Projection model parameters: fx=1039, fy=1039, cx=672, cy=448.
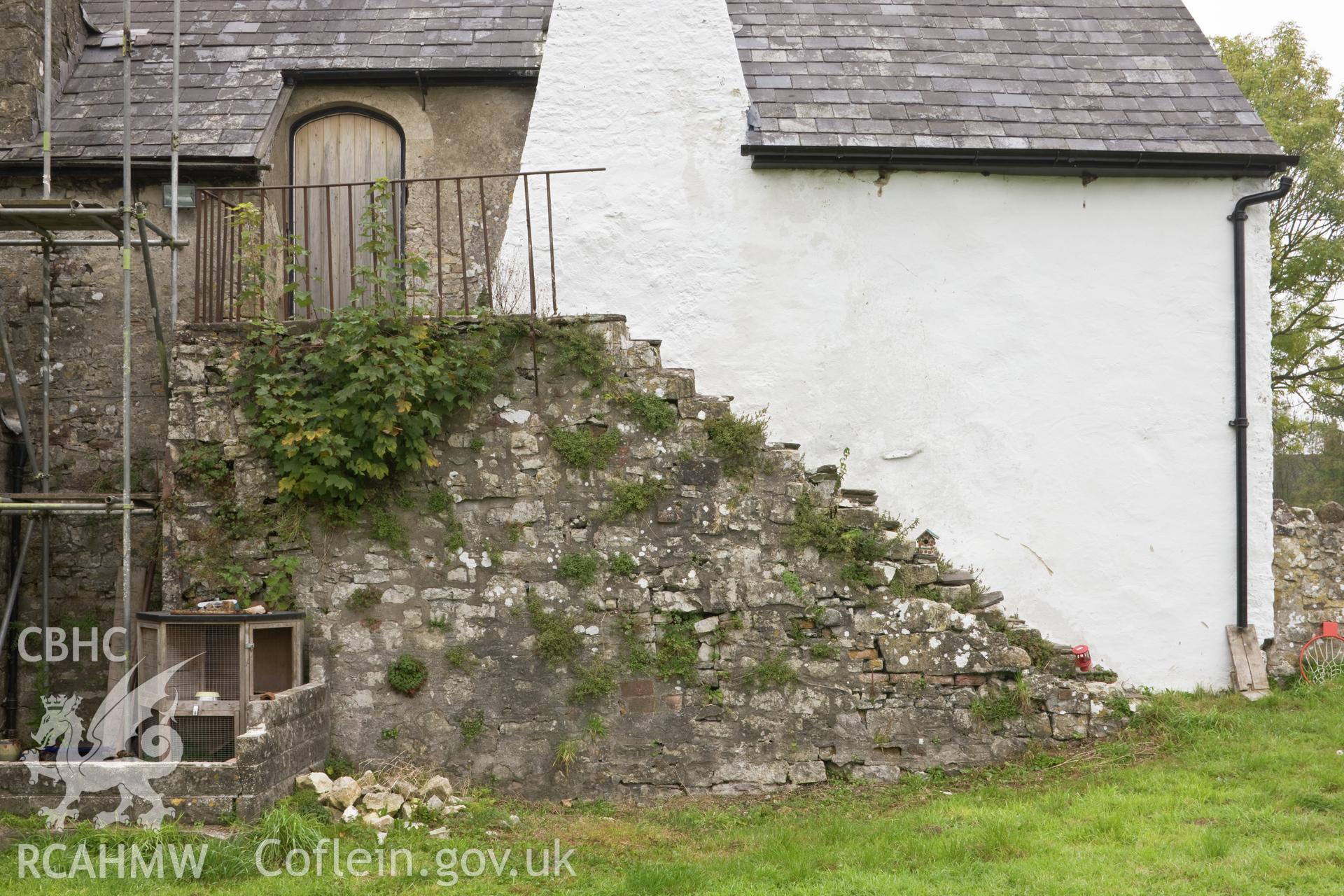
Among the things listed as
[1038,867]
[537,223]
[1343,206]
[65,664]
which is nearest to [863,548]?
[1038,867]

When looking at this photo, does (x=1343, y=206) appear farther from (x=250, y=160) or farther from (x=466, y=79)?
(x=250, y=160)

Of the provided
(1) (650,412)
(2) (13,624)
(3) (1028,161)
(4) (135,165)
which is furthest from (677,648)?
(4) (135,165)

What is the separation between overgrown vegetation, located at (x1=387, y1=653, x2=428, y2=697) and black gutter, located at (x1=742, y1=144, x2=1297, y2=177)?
5.27 metres

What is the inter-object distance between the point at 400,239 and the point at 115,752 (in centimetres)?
519

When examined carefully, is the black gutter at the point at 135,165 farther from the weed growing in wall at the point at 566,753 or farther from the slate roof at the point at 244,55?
the weed growing in wall at the point at 566,753

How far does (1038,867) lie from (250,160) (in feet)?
27.0

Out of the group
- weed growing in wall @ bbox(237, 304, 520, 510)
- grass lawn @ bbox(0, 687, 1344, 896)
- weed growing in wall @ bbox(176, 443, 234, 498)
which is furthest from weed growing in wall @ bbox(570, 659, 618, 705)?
weed growing in wall @ bbox(176, 443, 234, 498)

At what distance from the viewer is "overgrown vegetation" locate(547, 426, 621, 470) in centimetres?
766

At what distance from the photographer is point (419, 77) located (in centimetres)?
999

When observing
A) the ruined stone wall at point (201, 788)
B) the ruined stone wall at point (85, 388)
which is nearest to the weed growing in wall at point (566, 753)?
the ruined stone wall at point (201, 788)

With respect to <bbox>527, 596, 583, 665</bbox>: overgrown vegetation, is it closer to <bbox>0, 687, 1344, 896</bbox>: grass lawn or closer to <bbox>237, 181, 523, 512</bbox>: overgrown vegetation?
<bbox>0, 687, 1344, 896</bbox>: grass lawn

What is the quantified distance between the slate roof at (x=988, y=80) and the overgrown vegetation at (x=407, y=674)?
5.29 metres

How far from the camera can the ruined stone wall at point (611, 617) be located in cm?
748

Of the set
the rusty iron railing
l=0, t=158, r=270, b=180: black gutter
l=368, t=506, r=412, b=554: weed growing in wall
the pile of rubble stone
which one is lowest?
the pile of rubble stone
